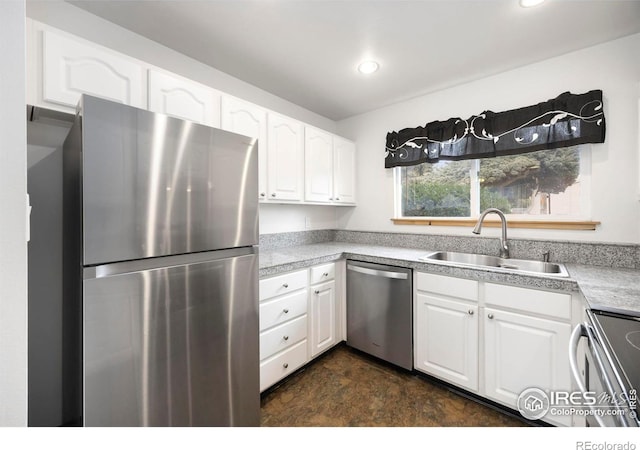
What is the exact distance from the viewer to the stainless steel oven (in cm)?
62

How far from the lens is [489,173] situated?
2336mm

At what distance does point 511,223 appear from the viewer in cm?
217

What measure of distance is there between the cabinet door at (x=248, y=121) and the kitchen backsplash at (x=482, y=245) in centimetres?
69

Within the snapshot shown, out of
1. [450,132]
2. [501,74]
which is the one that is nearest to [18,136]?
[450,132]

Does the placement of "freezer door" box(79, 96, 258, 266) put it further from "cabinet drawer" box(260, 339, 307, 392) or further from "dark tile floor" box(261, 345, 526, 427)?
"dark tile floor" box(261, 345, 526, 427)

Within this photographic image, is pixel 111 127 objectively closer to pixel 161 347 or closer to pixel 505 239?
pixel 161 347

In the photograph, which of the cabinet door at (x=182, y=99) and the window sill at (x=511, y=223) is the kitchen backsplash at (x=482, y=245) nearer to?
the window sill at (x=511, y=223)

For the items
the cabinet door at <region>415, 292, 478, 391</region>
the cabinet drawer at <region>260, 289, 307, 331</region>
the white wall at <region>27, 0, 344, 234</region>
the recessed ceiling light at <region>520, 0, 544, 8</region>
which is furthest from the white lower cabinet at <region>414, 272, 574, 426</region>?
the recessed ceiling light at <region>520, 0, 544, 8</region>

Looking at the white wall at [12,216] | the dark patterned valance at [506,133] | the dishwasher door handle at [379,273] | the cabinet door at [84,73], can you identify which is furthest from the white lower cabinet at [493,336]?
the cabinet door at [84,73]

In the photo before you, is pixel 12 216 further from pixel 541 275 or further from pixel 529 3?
pixel 529 3

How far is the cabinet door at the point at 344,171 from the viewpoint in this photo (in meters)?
2.82

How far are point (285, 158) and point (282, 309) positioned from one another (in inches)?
46.6
